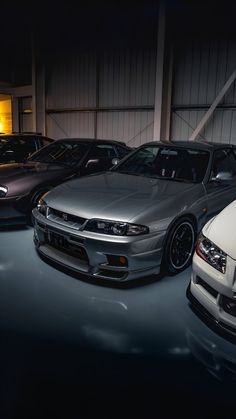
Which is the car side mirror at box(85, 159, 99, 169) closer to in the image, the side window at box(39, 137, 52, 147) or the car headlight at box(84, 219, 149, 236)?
the side window at box(39, 137, 52, 147)

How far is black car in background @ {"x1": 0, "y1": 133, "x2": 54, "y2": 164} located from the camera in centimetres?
657

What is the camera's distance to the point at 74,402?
1771 millimetres

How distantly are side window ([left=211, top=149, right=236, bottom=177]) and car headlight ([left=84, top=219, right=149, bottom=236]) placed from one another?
1293mm

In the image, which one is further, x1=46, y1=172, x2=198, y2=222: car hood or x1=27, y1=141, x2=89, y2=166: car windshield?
x1=27, y1=141, x2=89, y2=166: car windshield

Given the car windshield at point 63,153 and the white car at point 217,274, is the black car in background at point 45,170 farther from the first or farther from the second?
the white car at point 217,274

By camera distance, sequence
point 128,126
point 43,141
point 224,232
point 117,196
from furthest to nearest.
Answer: point 128,126
point 43,141
point 117,196
point 224,232

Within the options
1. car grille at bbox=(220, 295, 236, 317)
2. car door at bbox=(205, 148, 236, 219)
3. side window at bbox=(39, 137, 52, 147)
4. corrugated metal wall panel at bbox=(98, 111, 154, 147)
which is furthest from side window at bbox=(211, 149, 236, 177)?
corrugated metal wall panel at bbox=(98, 111, 154, 147)

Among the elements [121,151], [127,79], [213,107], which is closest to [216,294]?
[121,151]

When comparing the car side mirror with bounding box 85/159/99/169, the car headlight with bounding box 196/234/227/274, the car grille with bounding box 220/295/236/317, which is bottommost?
the car grille with bounding box 220/295/236/317

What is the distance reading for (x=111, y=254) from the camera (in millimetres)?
2736

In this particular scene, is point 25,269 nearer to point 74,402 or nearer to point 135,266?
point 135,266

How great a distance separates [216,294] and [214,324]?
0.65 feet

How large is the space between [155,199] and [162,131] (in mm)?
6510

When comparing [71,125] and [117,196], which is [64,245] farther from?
[71,125]
